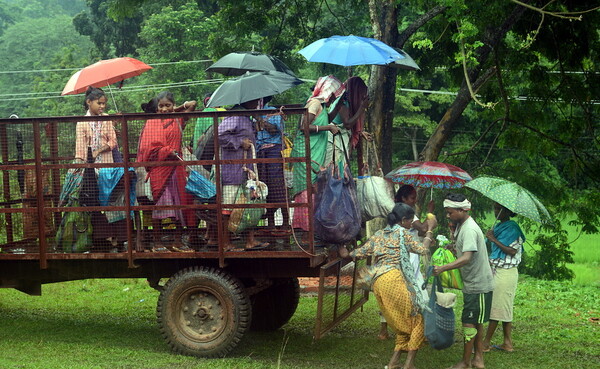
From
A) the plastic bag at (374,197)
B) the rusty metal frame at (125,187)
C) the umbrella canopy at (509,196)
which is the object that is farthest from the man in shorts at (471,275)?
the rusty metal frame at (125,187)

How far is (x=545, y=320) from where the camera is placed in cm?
910

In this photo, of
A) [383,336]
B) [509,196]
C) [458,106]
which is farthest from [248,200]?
[458,106]

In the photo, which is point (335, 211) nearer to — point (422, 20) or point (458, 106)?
point (458, 106)

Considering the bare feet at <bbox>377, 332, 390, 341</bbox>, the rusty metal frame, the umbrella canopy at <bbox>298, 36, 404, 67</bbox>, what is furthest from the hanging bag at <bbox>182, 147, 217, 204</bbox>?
the bare feet at <bbox>377, 332, 390, 341</bbox>

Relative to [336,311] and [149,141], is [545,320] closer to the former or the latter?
[336,311]

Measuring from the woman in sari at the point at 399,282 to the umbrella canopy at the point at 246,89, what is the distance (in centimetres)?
164

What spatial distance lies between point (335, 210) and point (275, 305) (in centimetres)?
203

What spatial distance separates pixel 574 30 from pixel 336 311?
5.68 metres

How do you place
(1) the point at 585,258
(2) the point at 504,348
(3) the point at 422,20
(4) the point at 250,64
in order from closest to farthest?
(2) the point at 504,348 < (4) the point at 250,64 < (3) the point at 422,20 < (1) the point at 585,258

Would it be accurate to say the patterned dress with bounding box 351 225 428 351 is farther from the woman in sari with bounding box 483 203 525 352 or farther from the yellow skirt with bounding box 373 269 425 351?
the woman in sari with bounding box 483 203 525 352

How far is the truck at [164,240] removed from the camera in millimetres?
6648

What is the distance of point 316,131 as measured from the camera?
6.75 metres

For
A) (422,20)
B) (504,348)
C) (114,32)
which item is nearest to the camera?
(504,348)

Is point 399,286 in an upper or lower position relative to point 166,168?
lower
